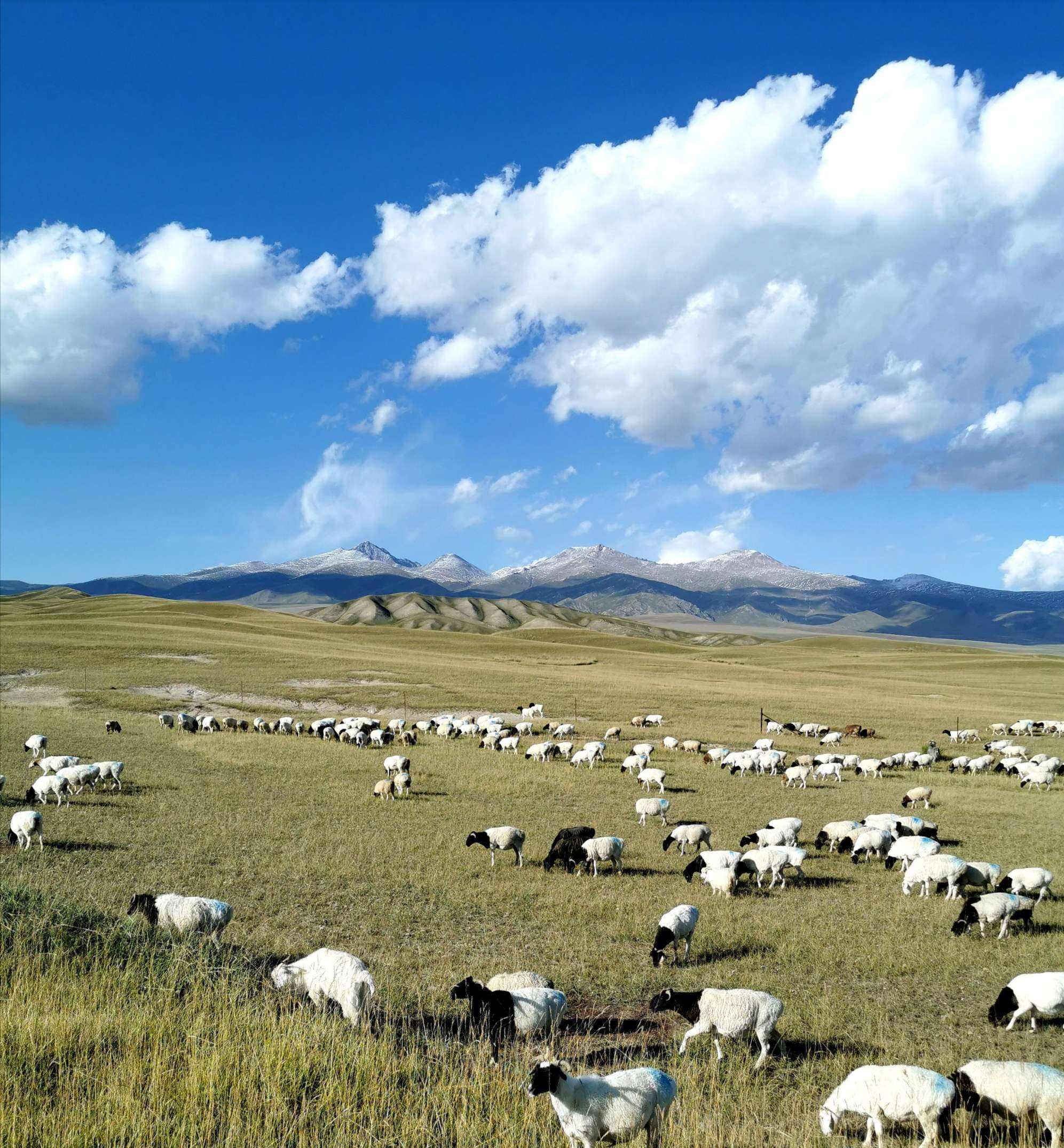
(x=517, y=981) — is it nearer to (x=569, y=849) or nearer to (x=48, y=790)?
(x=569, y=849)

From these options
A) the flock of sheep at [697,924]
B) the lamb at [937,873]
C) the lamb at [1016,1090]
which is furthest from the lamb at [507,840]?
the lamb at [1016,1090]

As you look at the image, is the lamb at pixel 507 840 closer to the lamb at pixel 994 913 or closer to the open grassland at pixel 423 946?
the open grassland at pixel 423 946

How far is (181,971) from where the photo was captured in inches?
304

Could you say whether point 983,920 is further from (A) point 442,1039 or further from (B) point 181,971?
(B) point 181,971

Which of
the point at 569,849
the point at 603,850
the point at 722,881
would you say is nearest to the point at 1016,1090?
the point at 722,881

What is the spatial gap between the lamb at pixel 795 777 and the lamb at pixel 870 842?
8131 mm

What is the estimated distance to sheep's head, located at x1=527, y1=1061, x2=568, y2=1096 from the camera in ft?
18.3

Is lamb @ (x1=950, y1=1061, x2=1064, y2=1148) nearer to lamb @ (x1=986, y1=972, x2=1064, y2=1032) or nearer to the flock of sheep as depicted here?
the flock of sheep

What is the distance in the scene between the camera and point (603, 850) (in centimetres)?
1521

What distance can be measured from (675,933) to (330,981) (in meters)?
5.38

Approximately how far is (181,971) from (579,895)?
7.78 m

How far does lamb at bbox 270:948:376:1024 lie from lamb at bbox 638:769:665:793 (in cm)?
1653

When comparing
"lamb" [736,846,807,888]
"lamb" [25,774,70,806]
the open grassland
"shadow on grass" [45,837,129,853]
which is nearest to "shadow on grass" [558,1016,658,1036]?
the open grassland

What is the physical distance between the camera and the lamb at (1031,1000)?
8.45 m
